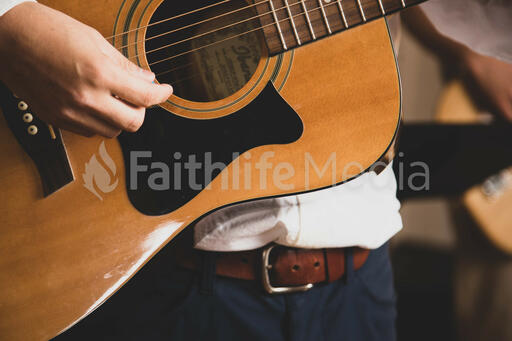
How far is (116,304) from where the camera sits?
67cm

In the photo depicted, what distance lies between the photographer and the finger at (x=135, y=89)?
0.50 metres

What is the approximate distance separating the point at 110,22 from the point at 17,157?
243 mm

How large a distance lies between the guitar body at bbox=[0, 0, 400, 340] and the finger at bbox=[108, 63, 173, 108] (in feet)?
0.21

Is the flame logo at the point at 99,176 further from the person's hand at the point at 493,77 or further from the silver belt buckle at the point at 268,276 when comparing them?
the person's hand at the point at 493,77

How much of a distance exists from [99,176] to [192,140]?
147 mm

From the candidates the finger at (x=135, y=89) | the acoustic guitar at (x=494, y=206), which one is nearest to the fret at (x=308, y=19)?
the finger at (x=135, y=89)

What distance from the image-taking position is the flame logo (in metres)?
0.59

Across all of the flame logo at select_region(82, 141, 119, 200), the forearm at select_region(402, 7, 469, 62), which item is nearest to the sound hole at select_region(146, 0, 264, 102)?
the flame logo at select_region(82, 141, 119, 200)

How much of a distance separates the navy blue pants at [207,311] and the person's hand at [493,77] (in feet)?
2.02

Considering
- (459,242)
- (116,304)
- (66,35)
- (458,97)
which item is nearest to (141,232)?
(116,304)

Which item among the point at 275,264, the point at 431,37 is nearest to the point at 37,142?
the point at 275,264

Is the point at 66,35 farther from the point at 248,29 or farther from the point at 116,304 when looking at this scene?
the point at 116,304

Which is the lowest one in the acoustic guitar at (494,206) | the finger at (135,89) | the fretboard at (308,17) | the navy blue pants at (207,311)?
the acoustic guitar at (494,206)

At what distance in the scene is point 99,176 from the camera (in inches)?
23.3
